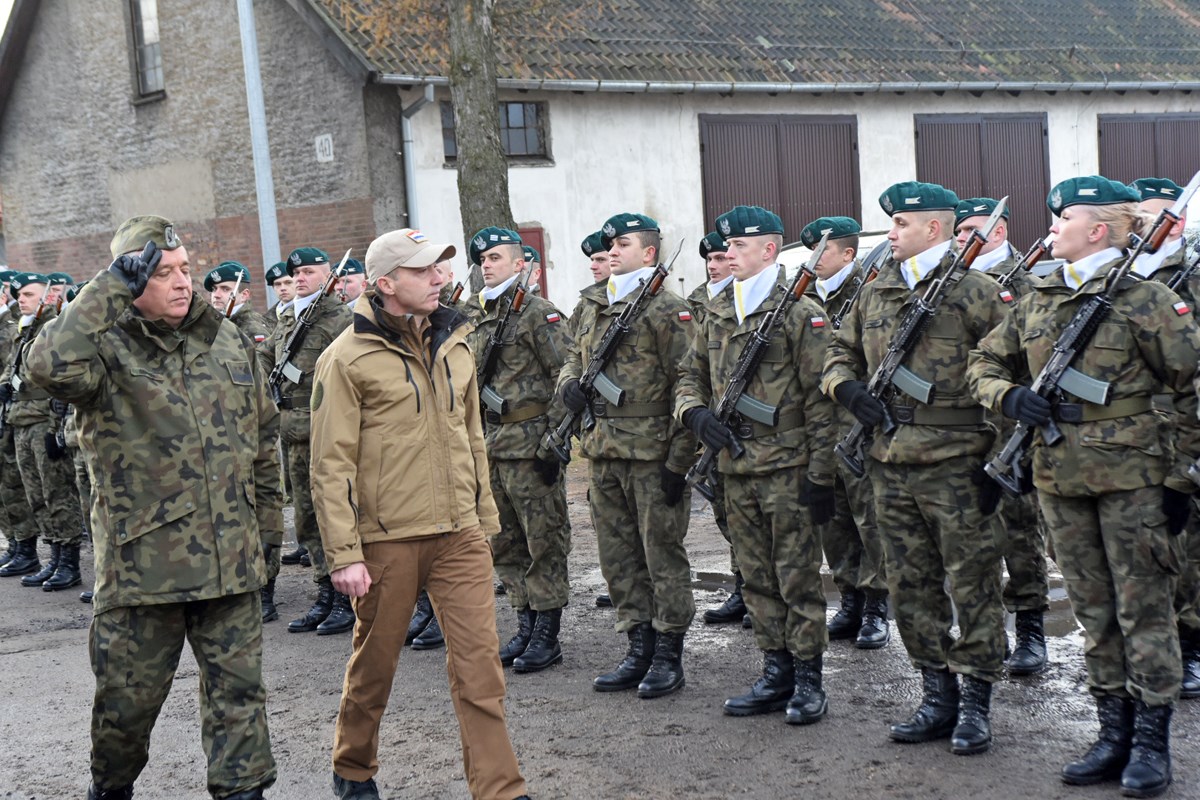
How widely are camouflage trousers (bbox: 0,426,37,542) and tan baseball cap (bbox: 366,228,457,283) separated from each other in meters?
6.81

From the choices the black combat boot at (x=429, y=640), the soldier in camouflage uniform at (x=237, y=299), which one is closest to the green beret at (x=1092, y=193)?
the black combat boot at (x=429, y=640)

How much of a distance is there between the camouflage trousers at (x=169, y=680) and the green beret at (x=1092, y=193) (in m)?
3.16

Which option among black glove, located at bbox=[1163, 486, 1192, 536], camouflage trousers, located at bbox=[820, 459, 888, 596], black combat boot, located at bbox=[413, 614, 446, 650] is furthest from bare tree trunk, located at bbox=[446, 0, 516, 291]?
black glove, located at bbox=[1163, 486, 1192, 536]

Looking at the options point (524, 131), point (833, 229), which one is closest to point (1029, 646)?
point (833, 229)

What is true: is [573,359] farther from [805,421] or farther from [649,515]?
[805,421]

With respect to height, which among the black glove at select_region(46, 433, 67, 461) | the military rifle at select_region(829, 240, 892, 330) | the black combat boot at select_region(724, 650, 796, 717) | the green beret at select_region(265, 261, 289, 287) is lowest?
the black combat boot at select_region(724, 650, 796, 717)

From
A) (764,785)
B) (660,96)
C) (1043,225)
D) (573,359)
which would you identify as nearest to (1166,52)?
(1043,225)

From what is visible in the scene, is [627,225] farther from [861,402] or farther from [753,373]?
[861,402]

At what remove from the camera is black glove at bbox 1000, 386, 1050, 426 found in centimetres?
498

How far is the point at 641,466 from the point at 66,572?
5.44 meters

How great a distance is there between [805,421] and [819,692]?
1115 mm

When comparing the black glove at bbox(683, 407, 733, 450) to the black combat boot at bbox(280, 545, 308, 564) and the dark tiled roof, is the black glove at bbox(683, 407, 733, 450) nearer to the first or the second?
the black combat boot at bbox(280, 545, 308, 564)

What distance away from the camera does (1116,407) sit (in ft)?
16.1

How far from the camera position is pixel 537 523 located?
7066mm
